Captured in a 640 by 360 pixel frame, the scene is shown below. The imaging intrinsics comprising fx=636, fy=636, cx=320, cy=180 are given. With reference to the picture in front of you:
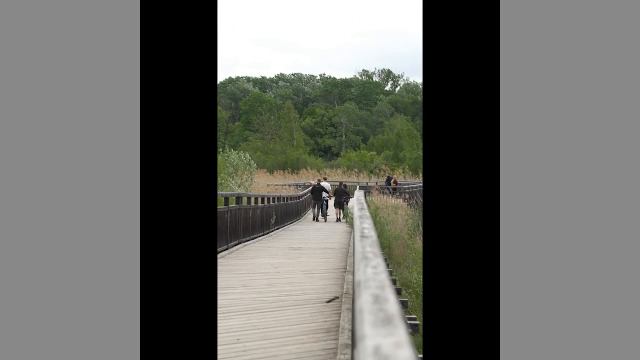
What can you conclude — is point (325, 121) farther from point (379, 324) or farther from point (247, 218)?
point (379, 324)

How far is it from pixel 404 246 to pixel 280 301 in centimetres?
404

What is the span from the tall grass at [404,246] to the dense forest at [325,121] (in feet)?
51.4

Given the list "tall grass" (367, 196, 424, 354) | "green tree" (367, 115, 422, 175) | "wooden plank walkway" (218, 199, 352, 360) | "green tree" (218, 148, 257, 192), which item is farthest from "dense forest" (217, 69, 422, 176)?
"wooden plank walkway" (218, 199, 352, 360)

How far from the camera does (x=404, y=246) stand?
8.37 metres

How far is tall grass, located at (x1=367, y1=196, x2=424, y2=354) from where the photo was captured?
648 cm

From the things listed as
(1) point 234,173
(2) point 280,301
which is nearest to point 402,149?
(1) point 234,173

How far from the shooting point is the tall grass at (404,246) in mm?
6484

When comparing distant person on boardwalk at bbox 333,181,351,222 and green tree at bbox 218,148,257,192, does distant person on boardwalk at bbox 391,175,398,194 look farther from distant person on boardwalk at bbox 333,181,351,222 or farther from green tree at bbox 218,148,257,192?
green tree at bbox 218,148,257,192

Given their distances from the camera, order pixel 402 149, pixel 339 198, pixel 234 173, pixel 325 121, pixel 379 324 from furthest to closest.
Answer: pixel 325 121, pixel 402 149, pixel 234 173, pixel 339 198, pixel 379 324

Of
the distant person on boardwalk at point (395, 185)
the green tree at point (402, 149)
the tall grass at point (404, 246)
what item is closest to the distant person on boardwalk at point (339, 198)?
the tall grass at point (404, 246)

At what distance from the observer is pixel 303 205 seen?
1706 centimetres

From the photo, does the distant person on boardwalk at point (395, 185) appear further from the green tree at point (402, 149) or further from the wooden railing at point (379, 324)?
the wooden railing at point (379, 324)
